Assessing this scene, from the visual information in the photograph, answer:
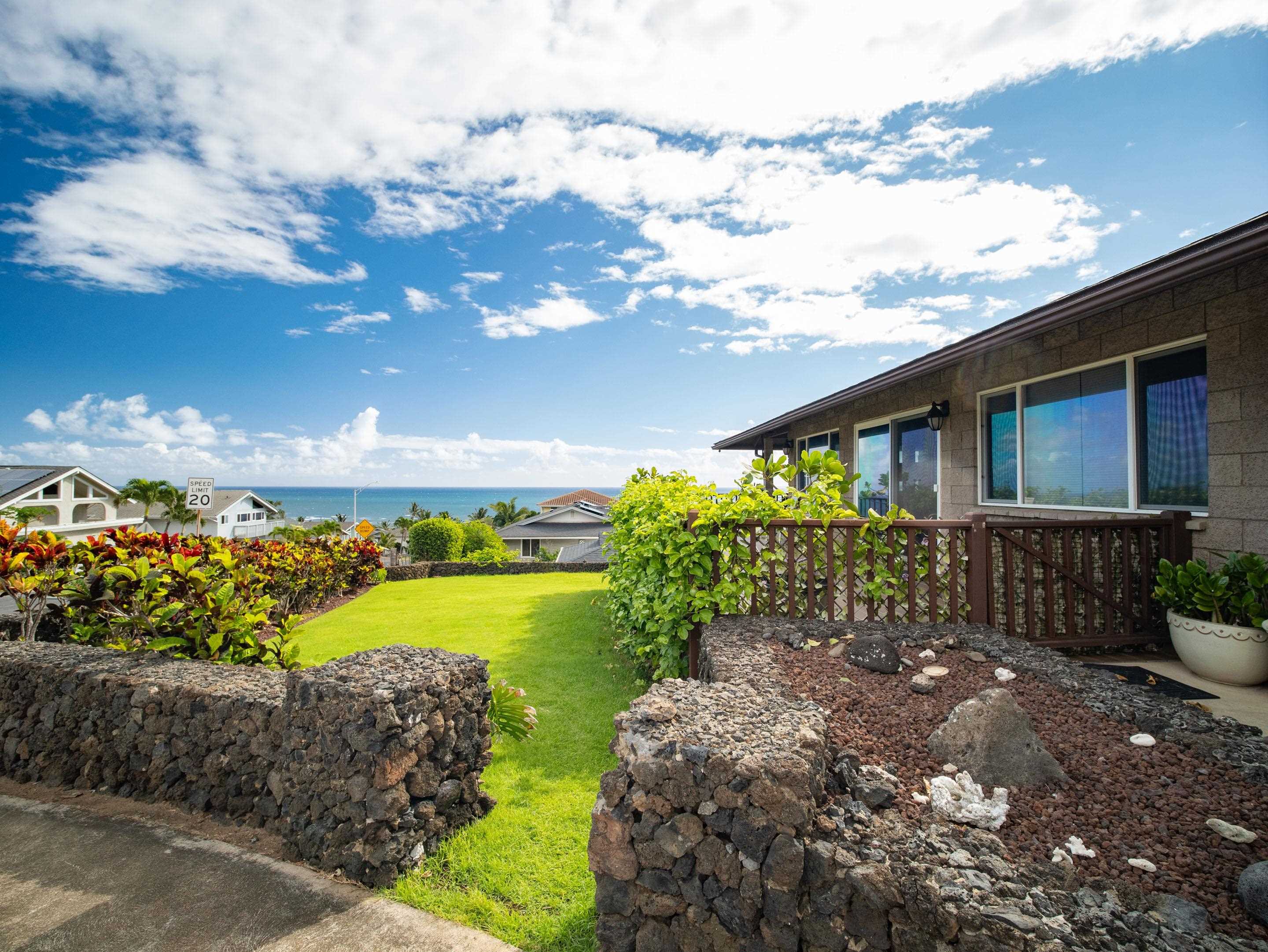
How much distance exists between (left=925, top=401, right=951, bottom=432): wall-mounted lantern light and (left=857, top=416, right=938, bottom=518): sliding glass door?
0.29 m

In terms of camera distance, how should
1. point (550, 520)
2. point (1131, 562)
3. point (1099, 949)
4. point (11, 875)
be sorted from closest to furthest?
1. point (1099, 949)
2. point (11, 875)
3. point (1131, 562)
4. point (550, 520)

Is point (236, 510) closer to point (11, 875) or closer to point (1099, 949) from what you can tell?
point (11, 875)

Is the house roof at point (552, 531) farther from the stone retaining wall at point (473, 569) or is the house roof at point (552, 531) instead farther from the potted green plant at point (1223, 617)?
the potted green plant at point (1223, 617)

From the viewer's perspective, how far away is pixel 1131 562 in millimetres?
4551

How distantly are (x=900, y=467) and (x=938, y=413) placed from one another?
4.72 feet

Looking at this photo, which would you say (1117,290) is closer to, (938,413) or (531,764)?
(938,413)

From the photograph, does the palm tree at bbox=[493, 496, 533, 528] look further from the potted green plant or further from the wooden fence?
the potted green plant

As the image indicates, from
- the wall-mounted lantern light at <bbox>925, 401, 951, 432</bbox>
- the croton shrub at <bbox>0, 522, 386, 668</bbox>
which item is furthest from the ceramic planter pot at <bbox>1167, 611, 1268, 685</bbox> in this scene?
the croton shrub at <bbox>0, 522, 386, 668</bbox>

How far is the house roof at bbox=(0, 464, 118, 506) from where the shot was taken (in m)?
20.1

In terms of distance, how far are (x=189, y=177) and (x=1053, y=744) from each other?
12714 mm

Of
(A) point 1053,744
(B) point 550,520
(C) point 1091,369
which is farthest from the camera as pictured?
(B) point 550,520

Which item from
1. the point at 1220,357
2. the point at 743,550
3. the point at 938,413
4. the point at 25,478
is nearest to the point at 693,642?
the point at 743,550

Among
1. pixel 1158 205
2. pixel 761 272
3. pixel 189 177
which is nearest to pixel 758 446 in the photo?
pixel 761 272

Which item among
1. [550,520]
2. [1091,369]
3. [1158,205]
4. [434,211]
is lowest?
[550,520]
